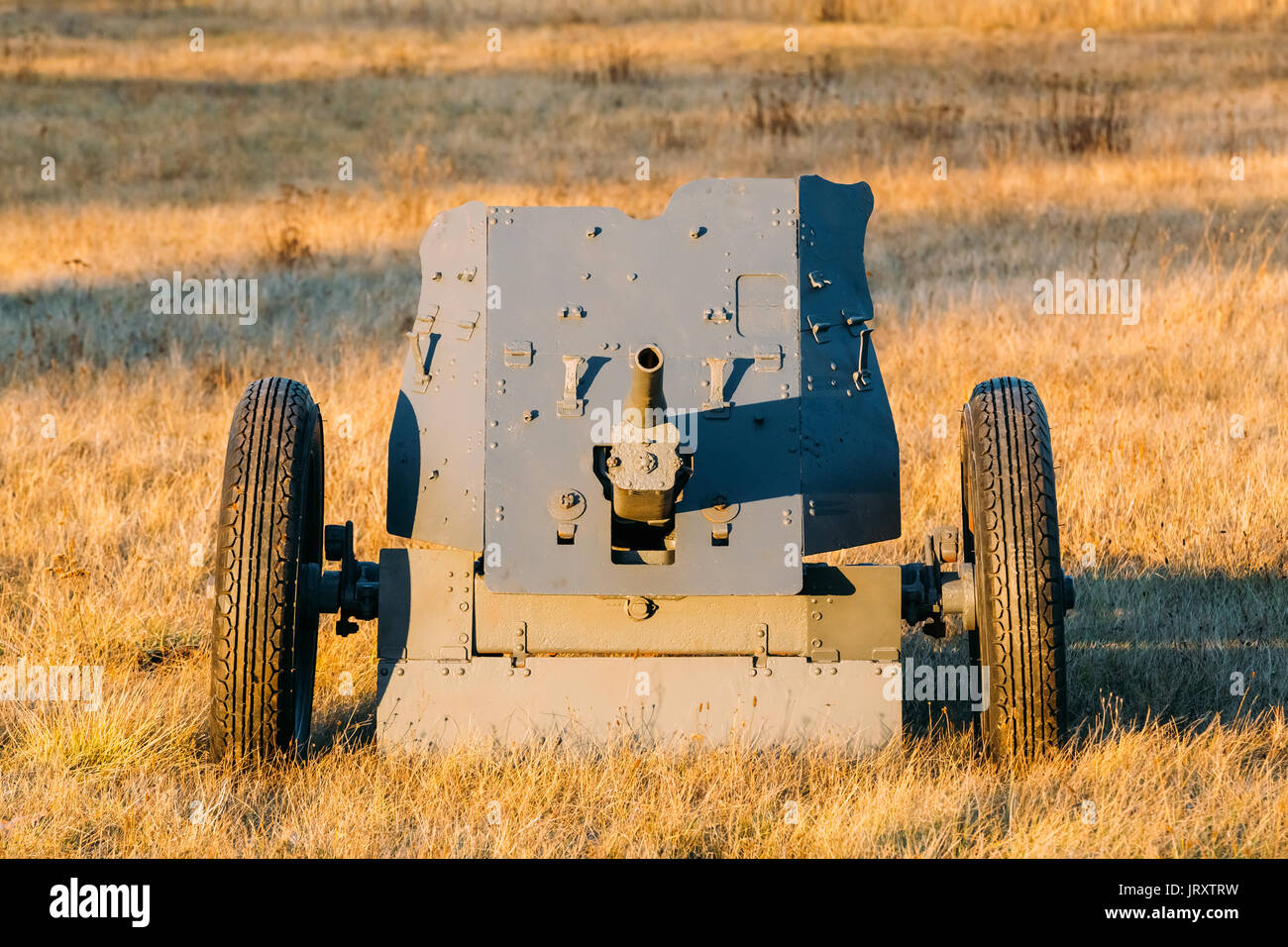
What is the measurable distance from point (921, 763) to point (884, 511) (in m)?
0.81

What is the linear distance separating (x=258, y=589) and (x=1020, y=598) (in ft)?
7.12

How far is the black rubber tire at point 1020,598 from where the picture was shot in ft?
15.7

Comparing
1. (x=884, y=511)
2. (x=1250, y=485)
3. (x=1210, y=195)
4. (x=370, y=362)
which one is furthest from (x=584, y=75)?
(x=884, y=511)

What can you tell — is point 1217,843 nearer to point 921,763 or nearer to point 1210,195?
point 921,763

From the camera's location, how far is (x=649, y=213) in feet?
49.3

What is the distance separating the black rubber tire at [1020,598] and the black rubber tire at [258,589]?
6.58 ft

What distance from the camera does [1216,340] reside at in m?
10.4

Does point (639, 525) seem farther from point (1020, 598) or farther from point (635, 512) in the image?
point (1020, 598)

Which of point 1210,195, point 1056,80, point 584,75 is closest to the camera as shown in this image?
point 1210,195
